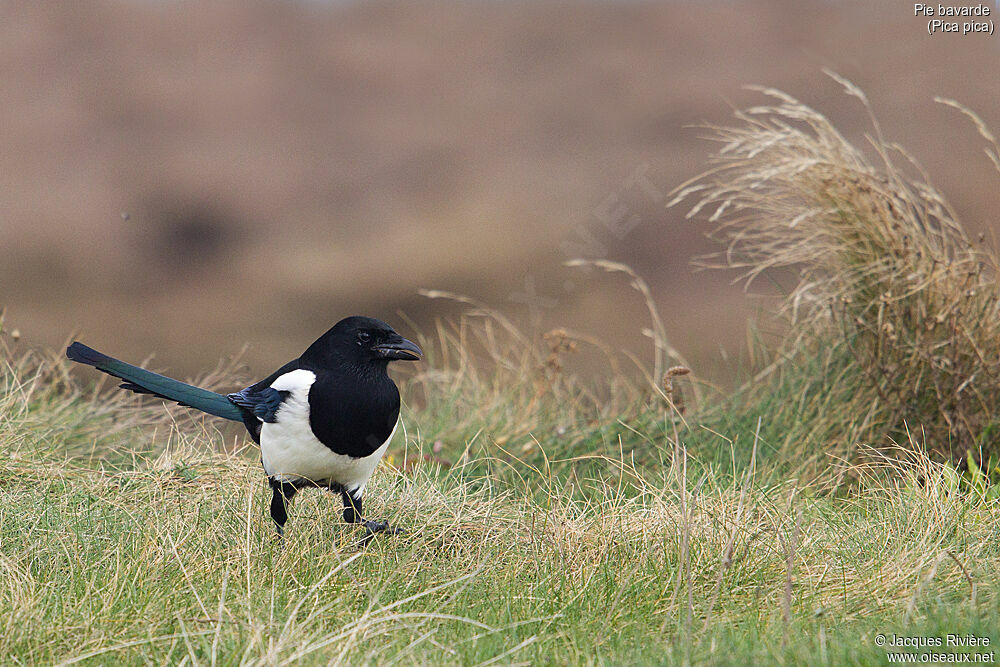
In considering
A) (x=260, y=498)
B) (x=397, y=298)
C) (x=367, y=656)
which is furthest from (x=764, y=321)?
(x=397, y=298)

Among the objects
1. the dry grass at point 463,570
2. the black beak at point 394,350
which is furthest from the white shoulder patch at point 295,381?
the dry grass at point 463,570

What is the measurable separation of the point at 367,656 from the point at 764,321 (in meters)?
3.17

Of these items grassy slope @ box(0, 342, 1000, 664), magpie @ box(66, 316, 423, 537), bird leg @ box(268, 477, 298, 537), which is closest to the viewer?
grassy slope @ box(0, 342, 1000, 664)

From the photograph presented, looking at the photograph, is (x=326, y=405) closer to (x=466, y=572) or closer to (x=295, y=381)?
(x=295, y=381)

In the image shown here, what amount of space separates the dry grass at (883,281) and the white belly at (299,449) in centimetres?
171

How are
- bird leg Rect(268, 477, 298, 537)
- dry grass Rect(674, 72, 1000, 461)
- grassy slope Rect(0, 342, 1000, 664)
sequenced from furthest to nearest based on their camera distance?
1. dry grass Rect(674, 72, 1000, 461)
2. bird leg Rect(268, 477, 298, 537)
3. grassy slope Rect(0, 342, 1000, 664)

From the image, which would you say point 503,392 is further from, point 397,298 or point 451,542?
point 397,298

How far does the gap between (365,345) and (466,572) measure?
0.66 m

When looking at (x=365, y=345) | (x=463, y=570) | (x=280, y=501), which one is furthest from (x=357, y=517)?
(x=365, y=345)

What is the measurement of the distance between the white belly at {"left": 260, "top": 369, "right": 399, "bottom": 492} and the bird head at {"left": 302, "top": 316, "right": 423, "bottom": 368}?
97 mm

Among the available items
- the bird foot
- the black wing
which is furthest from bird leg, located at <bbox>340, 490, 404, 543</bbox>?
the black wing

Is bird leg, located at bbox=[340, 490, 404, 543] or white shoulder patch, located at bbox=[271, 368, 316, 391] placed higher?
white shoulder patch, located at bbox=[271, 368, 316, 391]

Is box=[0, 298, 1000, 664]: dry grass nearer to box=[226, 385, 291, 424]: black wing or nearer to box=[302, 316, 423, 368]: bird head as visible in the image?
box=[226, 385, 291, 424]: black wing

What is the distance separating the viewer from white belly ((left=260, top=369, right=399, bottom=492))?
290 cm
